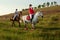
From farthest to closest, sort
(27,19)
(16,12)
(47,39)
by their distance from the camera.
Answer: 1. (16,12)
2. (27,19)
3. (47,39)

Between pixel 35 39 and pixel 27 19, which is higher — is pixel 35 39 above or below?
below

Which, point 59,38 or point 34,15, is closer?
point 59,38

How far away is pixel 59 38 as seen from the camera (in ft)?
53.7

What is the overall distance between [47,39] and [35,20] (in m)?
7.20

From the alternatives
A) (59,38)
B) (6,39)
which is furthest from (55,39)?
(6,39)

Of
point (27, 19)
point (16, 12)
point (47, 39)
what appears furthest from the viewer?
point (16, 12)

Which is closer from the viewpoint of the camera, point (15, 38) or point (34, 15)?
point (15, 38)

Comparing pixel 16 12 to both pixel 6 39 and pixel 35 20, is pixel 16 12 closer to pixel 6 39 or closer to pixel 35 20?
pixel 35 20

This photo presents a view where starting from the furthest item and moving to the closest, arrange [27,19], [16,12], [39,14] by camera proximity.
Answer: [16,12] < [27,19] < [39,14]

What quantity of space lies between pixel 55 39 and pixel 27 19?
8.76m

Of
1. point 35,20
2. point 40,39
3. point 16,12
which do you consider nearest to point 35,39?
point 40,39

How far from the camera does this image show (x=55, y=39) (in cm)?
1590

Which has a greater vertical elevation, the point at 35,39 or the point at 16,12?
the point at 16,12

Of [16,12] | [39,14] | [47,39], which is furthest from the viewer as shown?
[16,12]
